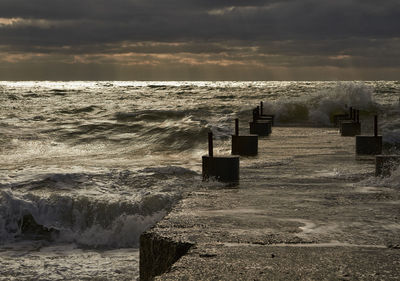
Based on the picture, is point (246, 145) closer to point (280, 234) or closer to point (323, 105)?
point (280, 234)

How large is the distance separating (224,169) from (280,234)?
3.45 metres

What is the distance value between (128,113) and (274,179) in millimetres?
29834

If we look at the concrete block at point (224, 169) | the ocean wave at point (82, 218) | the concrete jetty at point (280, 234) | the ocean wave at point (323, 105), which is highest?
the ocean wave at point (323, 105)

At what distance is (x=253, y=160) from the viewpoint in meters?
10.7

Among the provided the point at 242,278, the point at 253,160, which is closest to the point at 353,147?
the point at 253,160

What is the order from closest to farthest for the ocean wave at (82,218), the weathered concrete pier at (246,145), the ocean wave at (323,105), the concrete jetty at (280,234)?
the concrete jetty at (280,234), the ocean wave at (82,218), the weathered concrete pier at (246,145), the ocean wave at (323,105)

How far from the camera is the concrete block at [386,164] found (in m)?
7.71

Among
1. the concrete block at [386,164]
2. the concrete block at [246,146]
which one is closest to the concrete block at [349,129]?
the concrete block at [246,146]

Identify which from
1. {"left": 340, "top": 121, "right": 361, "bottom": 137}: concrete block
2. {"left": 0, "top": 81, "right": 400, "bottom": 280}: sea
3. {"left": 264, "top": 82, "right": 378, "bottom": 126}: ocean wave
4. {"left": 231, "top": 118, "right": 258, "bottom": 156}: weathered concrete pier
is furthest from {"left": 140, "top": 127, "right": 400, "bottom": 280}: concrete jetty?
{"left": 264, "top": 82, "right": 378, "bottom": 126}: ocean wave

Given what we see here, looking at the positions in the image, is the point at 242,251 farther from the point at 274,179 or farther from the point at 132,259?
→ the point at 274,179

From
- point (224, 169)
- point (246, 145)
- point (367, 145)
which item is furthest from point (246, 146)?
point (224, 169)

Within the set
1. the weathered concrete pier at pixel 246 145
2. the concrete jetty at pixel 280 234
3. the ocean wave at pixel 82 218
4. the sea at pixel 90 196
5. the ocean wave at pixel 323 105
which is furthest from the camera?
the ocean wave at pixel 323 105

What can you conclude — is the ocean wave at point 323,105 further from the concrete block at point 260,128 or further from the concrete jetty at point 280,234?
the concrete jetty at point 280,234

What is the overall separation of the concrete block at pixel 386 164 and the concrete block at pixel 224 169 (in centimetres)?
206
